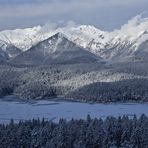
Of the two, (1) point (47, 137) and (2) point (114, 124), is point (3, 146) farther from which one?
(2) point (114, 124)

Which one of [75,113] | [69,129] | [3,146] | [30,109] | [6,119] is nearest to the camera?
[3,146]

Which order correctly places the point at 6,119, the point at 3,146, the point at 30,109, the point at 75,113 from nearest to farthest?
the point at 3,146 < the point at 6,119 < the point at 75,113 < the point at 30,109

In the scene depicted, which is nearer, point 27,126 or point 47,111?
point 27,126

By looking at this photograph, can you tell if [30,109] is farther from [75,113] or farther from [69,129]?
[69,129]

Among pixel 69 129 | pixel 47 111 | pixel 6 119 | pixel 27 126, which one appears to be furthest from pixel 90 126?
pixel 47 111

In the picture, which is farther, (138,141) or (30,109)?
(30,109)

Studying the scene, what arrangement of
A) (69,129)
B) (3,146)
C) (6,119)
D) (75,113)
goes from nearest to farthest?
(3,146) → (69,129) → (6,119) → (75,113)

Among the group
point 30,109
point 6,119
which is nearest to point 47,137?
point 6,119
